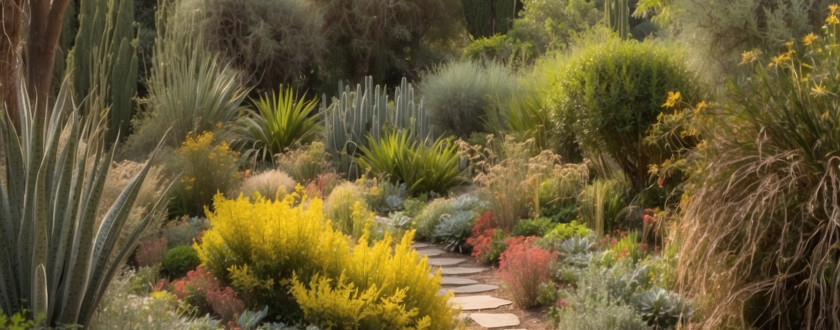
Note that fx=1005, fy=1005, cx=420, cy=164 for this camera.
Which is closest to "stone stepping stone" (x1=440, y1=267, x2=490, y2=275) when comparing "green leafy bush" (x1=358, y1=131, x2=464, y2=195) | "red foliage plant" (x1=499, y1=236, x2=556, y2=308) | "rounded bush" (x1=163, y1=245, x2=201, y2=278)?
"red foliage plant" (x1=499, y1=236, x2=556, y2=308)

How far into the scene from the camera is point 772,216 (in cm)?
494

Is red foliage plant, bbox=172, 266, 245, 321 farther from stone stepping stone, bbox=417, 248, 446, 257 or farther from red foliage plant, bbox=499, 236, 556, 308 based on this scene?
stone stepping stone, bbox=417, 248, 446, 257

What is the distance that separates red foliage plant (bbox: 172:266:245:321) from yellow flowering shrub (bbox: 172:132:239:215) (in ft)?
10.8

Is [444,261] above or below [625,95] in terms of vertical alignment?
below

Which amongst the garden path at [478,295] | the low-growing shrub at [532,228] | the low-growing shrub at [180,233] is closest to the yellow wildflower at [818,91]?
the garden path at [478,295]

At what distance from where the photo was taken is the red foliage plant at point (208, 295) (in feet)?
18.1

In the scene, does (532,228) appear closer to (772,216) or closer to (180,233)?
(180,233)

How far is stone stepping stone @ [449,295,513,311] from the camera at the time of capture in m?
6.69

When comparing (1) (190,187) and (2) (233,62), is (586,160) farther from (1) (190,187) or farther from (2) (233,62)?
(2) (233,62)

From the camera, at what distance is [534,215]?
8.92 m

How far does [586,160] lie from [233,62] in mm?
9683

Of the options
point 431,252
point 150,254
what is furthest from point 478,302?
point 150,254

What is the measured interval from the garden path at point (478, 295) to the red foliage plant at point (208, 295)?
1.18 meters

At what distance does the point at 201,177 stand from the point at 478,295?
354 centimetres
